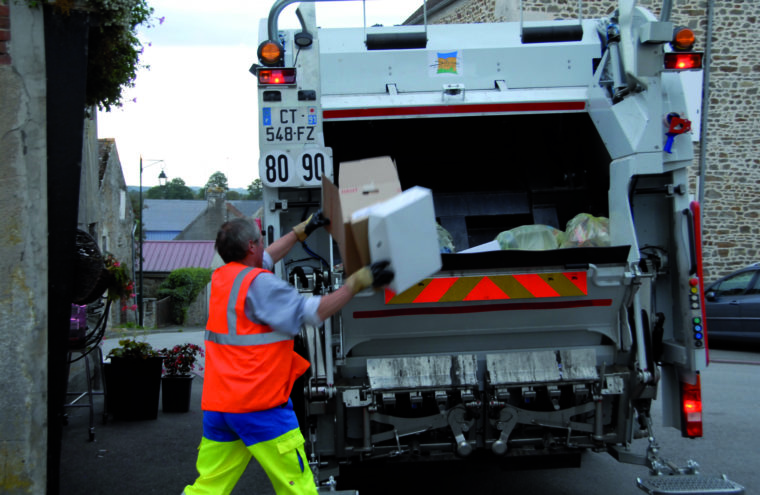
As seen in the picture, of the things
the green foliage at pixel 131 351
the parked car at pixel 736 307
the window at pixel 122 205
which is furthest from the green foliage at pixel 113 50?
the window at pixel 122 205

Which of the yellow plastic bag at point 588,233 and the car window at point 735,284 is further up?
the yellow plastic bag at point 588,233

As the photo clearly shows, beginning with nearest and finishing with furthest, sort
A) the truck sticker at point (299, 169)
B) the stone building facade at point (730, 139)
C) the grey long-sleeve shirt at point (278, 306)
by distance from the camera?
the grey long-sleeve shirt at point (278, 306) < the truck sticker at point (299, 169) < the stone building facade at point (730, 139)

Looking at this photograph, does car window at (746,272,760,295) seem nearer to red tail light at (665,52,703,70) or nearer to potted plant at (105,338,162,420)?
red tail light at (665,52,703,70)

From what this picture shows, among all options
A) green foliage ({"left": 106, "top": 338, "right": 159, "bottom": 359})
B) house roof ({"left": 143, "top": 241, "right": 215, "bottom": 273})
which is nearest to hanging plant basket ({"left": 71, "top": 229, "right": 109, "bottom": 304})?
green foliage ({"left": 106, "top": 338, "right": 159, "bottom": 359})

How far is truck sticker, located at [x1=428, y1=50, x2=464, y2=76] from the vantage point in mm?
5062

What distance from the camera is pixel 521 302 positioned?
421cm

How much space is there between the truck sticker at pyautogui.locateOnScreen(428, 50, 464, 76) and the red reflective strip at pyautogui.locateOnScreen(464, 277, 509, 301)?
1.52 m

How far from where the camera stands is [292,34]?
4.87m

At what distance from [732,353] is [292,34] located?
983cm

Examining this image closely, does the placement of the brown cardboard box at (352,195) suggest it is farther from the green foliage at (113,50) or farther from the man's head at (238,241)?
the green foliage at (113,50)

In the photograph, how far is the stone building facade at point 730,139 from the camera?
18.6 metres

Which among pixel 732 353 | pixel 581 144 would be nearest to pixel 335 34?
pixel 581 144

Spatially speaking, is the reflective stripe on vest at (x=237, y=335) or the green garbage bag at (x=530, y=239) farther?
the green garbage bag at (x=530, y=239)

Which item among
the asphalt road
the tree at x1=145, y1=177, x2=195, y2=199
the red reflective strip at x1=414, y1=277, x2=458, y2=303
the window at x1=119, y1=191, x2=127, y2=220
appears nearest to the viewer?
the red reflective strip at x1=414, y1=277, x2=458, y2=303
